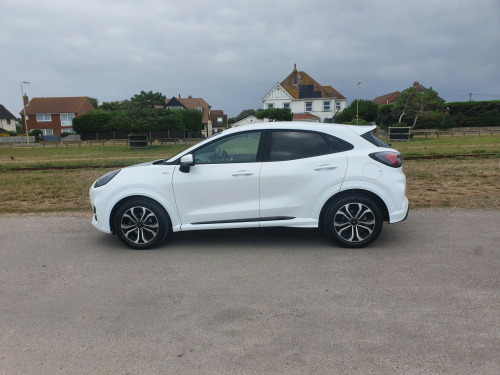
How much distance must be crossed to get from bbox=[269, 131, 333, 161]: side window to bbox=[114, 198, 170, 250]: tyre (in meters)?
1.68

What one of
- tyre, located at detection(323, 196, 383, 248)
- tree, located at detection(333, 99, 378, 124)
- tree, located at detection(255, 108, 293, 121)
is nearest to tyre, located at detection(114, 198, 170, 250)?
tyre, located at detection(323, 196, 383, 248)

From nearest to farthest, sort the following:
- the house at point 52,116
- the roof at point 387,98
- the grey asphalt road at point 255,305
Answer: the grey asphalt road at point 255,305 → the house at point 52,116 → the roof at point 387,98

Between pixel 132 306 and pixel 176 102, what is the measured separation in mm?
79010

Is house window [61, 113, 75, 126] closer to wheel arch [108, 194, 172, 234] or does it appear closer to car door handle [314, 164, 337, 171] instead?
wheel arch [108, 194, 172, 234]

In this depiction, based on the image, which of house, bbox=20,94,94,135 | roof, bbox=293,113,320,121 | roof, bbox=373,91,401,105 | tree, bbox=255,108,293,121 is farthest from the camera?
roof, bbox=373,91,401,105

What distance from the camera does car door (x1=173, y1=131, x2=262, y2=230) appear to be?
202 inches

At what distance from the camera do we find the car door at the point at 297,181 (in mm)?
5102

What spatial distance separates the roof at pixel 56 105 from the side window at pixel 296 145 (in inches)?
2948

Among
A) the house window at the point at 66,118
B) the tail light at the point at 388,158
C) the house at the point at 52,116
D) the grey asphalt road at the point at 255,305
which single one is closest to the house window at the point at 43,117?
the house at the point at 52,116

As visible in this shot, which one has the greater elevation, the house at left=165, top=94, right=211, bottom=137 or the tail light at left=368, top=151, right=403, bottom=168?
the house at left=165, top=94, right=211, bottom=137

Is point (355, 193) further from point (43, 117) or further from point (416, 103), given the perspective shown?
point (43, 117)

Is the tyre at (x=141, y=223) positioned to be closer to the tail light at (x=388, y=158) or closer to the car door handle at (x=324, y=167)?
the car door handle at (x=324, y=167)

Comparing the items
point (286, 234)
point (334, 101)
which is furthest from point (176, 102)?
point (286, 234)

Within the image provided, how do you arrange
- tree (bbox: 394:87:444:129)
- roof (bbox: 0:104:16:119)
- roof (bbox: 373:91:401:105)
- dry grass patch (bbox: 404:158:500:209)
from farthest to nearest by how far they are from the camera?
roof (bbox: 0:104:16:119), roof (bbox: 373:91:401:105), tree (bbox: 394:87:444:129), dry grass patch (bbox: 404:158:500:209)
